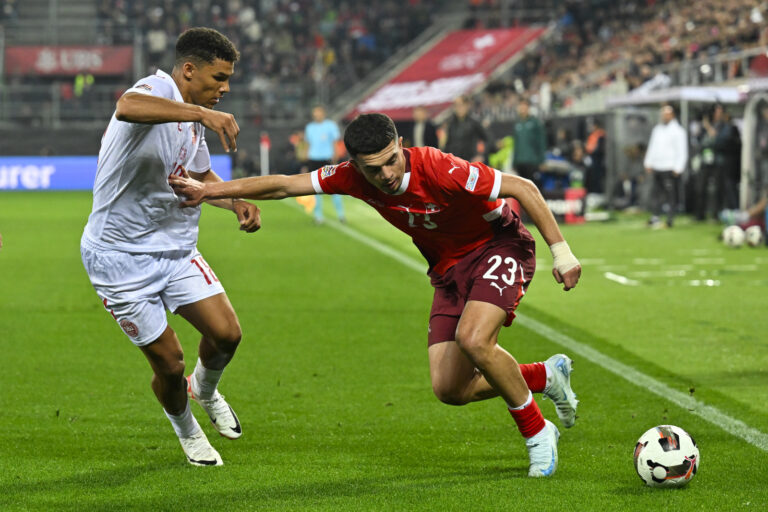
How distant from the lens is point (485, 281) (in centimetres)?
543

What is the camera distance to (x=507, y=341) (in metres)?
9.02

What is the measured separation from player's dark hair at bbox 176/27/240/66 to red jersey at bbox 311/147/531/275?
2.31 feet

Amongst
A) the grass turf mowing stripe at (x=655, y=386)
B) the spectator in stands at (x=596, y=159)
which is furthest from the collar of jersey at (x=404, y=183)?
the spectator in stands at (x=596, y=159)

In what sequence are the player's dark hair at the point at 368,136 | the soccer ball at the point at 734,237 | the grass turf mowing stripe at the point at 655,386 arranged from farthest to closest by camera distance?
the soccer ball at the point at 734,237
the grass turf mowing stripe at the point at 655,386
the player's dark hair at the point at 368,136

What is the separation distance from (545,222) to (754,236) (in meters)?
12.1

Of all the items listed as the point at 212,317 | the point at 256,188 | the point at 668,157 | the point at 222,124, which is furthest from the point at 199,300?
the point at 668,157

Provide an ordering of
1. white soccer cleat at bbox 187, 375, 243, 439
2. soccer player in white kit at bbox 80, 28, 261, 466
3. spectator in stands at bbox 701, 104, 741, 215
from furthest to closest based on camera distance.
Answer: spectator in stands at bbox 701, 104, 741, 215
white soccer cleat at bbox 187, 375, 243, 439
soccer player in white kit at bbox 80, 28, 261, 466

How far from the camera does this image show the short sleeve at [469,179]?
5125 mm

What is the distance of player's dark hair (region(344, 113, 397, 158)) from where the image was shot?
4.86 m

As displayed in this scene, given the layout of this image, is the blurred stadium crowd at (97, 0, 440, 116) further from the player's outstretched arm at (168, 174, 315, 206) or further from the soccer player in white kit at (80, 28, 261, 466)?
the player's outstretched arm at (168, 174, 315, 206)

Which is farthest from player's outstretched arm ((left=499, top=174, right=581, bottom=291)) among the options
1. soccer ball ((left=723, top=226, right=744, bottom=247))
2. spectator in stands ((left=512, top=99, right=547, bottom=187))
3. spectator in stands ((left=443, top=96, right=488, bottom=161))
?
spectator in stands ((left=512, top=99, right=547, bottom=187))

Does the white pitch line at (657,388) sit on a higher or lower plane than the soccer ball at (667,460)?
lower

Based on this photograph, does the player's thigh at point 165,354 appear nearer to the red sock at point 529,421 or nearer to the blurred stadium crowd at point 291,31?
the red sock at point 529,421

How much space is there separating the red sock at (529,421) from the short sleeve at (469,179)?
3.18 feet
